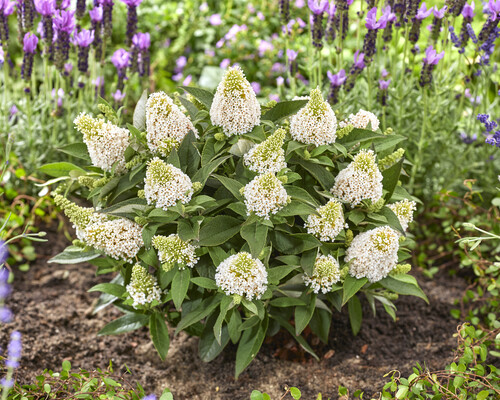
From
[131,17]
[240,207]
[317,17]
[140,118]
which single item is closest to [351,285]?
[240,207]

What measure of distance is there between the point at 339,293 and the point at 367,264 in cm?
21

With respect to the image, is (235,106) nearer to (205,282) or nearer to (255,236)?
(255,236)

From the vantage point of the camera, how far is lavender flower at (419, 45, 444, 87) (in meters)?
2.55

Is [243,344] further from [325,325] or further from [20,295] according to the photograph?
[20,295]

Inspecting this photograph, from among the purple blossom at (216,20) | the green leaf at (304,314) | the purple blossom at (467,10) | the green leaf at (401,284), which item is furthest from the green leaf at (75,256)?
the purple blossom at (216,20)

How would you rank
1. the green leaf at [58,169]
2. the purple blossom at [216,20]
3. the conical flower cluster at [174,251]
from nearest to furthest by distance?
the conical flower cluster at [174,251], the green leaf at [58,169], the purple blossom at [216,20]

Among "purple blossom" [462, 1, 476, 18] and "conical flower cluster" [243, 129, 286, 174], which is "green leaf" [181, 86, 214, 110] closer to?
"conical flower cluster" [243, 129, 286, 174]

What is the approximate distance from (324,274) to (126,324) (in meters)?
0.80

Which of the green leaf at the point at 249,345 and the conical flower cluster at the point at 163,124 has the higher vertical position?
the conical flower cluster at the point at 163,124

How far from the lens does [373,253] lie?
1673mm

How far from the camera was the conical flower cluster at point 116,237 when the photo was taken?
168 cm

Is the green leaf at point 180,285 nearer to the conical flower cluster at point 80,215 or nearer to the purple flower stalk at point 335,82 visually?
the conical flower cluster at point 80,215

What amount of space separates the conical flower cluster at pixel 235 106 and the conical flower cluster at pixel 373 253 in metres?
0.51

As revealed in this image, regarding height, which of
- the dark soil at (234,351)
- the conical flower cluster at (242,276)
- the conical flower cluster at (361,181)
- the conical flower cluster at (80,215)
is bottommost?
the dark soil at (234,351)
